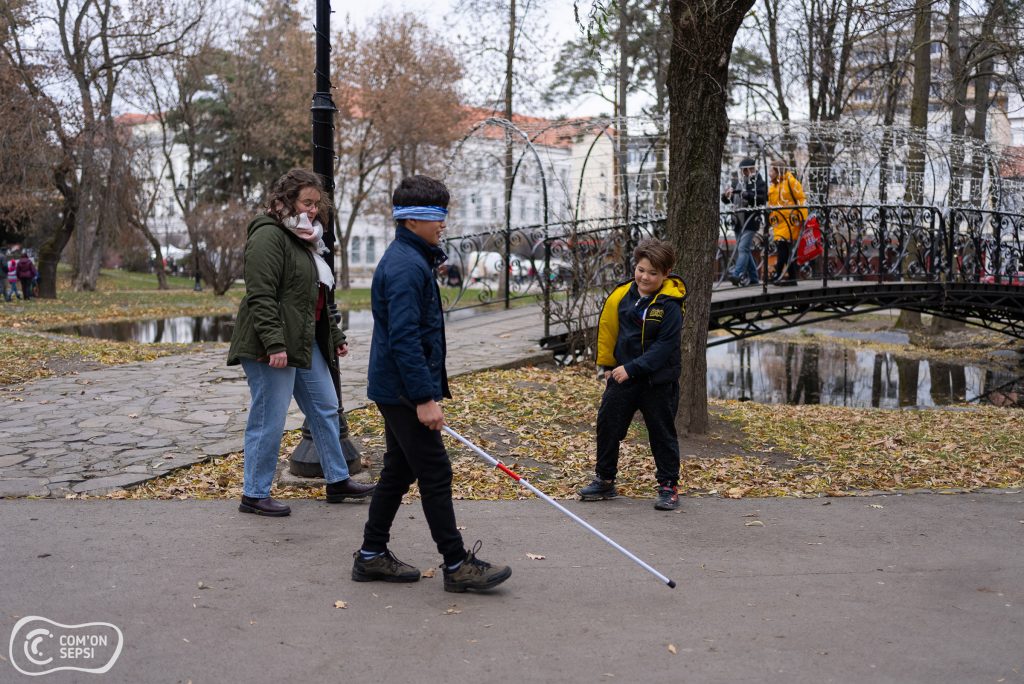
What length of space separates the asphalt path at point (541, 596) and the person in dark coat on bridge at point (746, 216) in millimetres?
9383

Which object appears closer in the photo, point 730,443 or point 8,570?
point 8,570

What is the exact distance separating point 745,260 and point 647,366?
33.5 feet

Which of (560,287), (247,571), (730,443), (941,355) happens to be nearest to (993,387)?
(941,355)

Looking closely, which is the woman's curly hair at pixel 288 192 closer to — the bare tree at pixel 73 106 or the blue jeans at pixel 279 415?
the blue jeans at pixel 279 415

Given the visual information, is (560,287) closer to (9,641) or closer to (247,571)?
(247,571)

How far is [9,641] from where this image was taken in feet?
11.9

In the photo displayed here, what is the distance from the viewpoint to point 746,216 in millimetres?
14836

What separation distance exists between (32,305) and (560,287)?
16818mm

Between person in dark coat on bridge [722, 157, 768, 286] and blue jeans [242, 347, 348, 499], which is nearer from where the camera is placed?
blue jeans [242, 347, 348, 499]

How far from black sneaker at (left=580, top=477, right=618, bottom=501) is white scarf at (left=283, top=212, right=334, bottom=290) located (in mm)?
2039

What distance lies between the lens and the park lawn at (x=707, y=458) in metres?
6.32

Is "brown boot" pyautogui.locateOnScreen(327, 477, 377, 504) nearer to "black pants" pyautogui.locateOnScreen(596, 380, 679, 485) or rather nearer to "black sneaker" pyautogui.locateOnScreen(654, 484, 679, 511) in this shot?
"black pants" pyautogui.locateOnScreen(596, 380, 679, 485)

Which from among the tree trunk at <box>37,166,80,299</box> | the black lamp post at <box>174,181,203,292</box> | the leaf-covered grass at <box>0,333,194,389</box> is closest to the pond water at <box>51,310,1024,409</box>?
the leaf-covered grass at <box>0,333,194,389</box>

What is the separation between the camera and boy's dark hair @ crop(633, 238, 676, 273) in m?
5.74
